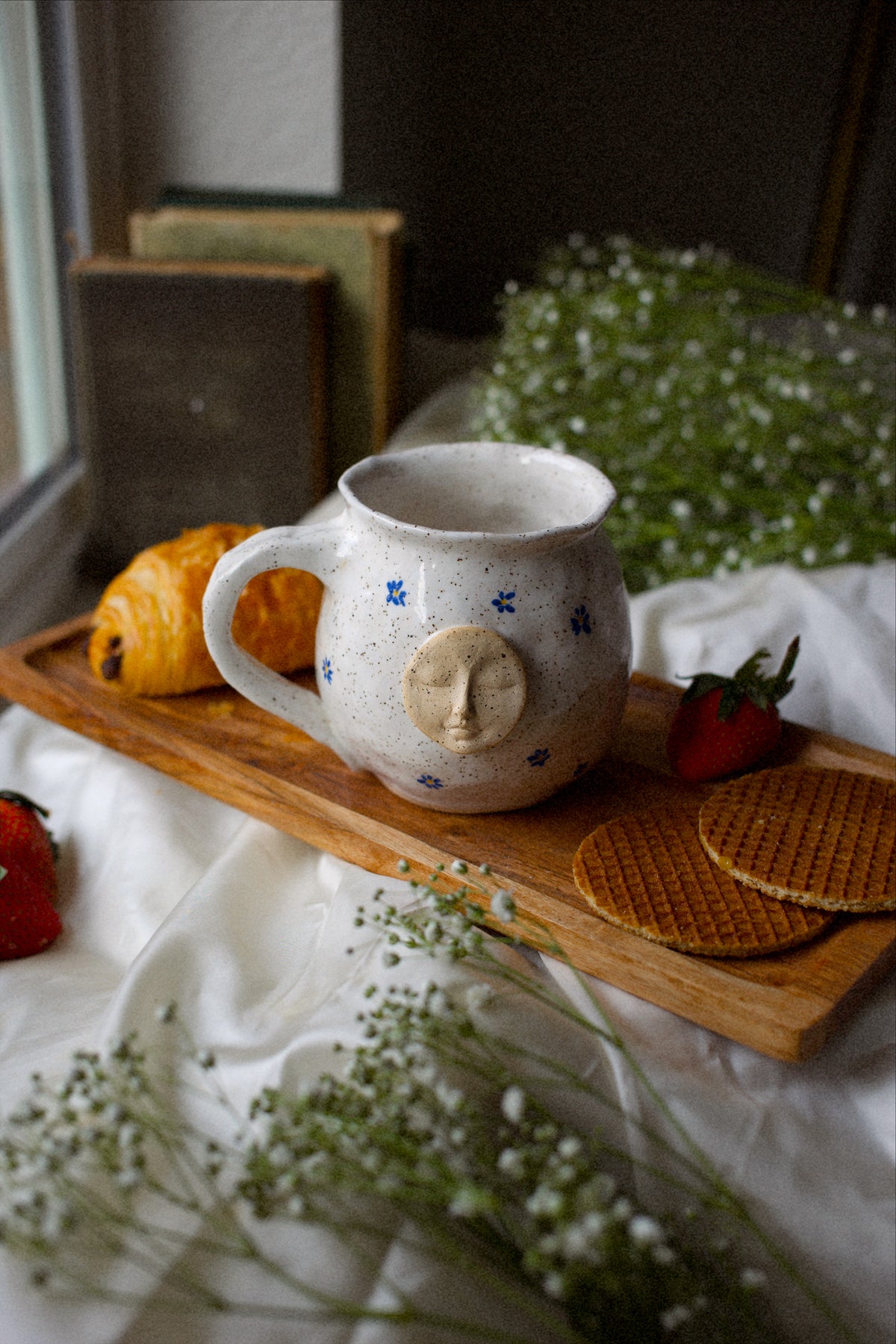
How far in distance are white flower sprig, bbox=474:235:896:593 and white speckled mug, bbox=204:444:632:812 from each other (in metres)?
0.49

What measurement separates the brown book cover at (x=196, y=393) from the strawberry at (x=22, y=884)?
0.74 m

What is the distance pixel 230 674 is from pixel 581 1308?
397 millimetres

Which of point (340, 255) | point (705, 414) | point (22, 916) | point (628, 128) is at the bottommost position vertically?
point (22, 916)

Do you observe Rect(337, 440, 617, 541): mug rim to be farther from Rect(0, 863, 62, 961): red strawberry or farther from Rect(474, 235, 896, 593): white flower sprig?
Rect(474, 235, 896, 593): white flower sprig

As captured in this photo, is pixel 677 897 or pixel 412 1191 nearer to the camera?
pixel 412 1191

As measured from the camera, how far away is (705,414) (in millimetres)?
1294

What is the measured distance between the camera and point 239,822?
77 cm

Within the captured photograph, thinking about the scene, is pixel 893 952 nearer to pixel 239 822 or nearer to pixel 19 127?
pixel 239 822

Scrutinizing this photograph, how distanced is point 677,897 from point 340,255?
992 millimetres

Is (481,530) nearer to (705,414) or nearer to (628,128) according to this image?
(705,414)

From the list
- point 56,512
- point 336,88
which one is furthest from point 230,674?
point 336,88

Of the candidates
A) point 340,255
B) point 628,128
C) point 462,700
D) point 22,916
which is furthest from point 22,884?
point 628,128

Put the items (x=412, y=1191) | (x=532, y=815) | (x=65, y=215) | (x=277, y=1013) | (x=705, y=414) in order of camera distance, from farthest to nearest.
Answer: (x=65, y=215), (x=705, y=414), (x=532, y=815), (x=277, y=1013), (x=412, y=1191)

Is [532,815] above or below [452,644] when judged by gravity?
below
